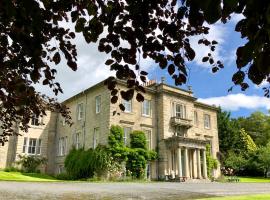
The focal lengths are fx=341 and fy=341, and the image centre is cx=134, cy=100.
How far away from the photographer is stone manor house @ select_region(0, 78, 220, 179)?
1234 inches

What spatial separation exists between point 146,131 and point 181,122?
384 cm

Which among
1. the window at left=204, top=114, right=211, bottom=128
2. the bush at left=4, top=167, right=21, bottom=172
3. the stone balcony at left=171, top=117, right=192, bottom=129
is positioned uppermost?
the window at left=204, top=114, right=211, bottom=128

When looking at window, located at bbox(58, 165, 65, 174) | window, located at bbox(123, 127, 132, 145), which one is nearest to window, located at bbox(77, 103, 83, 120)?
window, located at bbox(58, 165, 65, 174)

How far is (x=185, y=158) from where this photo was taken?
3198 cm

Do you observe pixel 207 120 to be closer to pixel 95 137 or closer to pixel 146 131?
pixel 146 131

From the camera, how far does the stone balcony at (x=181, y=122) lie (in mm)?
33406

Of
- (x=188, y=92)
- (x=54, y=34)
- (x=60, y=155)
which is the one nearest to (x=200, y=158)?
(x=188, y=92)

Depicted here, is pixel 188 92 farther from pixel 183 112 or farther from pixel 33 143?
pixel 33 143

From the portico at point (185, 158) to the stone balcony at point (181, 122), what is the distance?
2115 mm

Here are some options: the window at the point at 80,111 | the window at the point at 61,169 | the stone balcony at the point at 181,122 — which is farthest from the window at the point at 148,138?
the window at the point at 61,169

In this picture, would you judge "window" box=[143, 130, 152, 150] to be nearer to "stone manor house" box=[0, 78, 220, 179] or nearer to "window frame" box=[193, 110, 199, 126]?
"stone manor house" box=[0, 78, 220, 179]

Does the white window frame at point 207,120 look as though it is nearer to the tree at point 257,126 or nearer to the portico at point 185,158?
the portico at point 185,158

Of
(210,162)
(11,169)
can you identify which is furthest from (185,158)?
(11,169)

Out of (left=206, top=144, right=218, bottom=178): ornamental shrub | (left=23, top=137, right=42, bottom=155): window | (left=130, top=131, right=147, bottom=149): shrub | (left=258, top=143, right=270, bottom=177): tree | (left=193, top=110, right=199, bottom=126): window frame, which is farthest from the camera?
(left=258, top=143, right=270, bottom=177): tree
